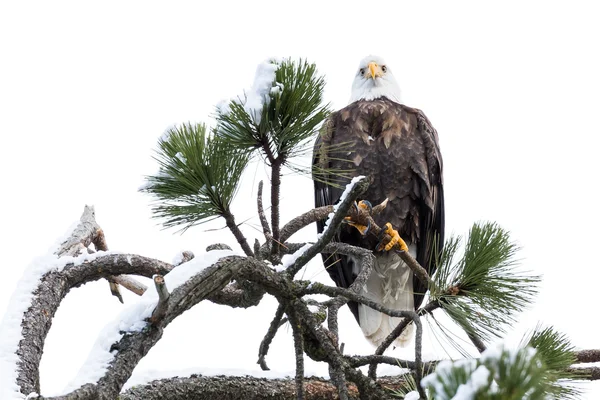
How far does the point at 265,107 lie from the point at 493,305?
0.68 m

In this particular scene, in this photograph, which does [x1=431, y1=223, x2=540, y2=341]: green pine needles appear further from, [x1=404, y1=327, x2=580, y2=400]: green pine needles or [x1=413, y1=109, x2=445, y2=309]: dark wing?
[x1=413, y1=109, x2=445, y2=309]: dark wing

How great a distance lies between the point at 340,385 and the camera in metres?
1.50

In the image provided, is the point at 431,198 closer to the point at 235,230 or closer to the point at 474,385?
the point at 235,230

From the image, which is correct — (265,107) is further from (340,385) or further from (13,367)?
(13,367)

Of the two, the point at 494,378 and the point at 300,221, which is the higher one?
the point at 300,221

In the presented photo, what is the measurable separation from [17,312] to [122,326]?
1.05 feet

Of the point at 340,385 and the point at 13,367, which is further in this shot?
the point at 340,385

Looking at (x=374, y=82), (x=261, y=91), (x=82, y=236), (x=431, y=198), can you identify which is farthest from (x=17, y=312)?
(x=374, y=82)

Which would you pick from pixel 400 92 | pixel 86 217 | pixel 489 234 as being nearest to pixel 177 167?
pixel 86 217

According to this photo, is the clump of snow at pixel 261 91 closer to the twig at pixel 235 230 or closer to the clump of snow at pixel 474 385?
the twig at pixel 235 230

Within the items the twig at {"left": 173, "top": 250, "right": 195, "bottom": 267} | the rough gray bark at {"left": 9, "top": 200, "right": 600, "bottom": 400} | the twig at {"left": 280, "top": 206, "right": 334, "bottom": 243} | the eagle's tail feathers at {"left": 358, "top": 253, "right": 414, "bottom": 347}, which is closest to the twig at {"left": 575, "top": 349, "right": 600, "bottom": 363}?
the rough gray bark at {"left": 9, "top": 200, "right": 600, "bottom": 400}

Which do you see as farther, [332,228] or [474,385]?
[332,228]

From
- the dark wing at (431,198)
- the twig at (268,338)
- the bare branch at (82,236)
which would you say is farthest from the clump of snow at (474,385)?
the dark wing at (431,198)

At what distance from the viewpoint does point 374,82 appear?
4.05m
